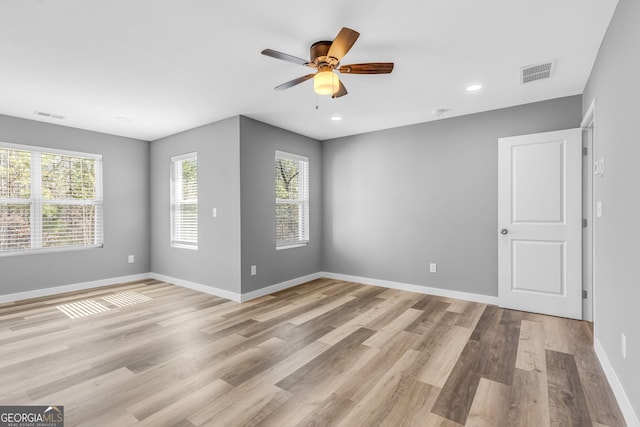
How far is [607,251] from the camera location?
7.13 ft

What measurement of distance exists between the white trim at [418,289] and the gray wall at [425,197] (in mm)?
63

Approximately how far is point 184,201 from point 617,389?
527 cm

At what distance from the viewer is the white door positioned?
335cm

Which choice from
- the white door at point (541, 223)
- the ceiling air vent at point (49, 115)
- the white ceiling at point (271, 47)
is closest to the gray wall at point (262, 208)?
the white ceiling at point (271, 47)

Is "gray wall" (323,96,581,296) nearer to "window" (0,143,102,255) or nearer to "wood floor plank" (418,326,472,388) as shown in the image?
"wood floor plank" (418,326,472,388)

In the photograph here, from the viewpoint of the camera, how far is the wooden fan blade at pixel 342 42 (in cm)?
191

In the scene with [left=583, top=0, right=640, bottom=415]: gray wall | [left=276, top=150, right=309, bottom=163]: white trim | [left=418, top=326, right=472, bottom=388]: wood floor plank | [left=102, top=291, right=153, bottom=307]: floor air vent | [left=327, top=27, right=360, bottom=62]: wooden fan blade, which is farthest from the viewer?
[left=276, top=150, right=309, bottom=163]: white trim

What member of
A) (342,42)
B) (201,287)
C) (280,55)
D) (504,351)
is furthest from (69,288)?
(504,351)

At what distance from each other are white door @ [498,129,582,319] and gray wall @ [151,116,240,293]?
3.41 meters

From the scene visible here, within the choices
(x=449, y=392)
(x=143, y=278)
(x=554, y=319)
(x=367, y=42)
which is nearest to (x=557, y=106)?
(x=554, y=319)

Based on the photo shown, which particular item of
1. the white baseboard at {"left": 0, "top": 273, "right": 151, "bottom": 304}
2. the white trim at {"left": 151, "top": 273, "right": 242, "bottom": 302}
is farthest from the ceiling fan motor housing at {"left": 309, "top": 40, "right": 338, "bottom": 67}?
the white baseboard at {"left": 0, "top": 273, "right": 151, "bottom": 304}

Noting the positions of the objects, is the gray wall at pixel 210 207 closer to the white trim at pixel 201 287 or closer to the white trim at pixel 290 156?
the white trim at pixel 201 287

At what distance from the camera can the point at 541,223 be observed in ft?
11.6

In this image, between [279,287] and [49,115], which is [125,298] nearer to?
[279,287]
